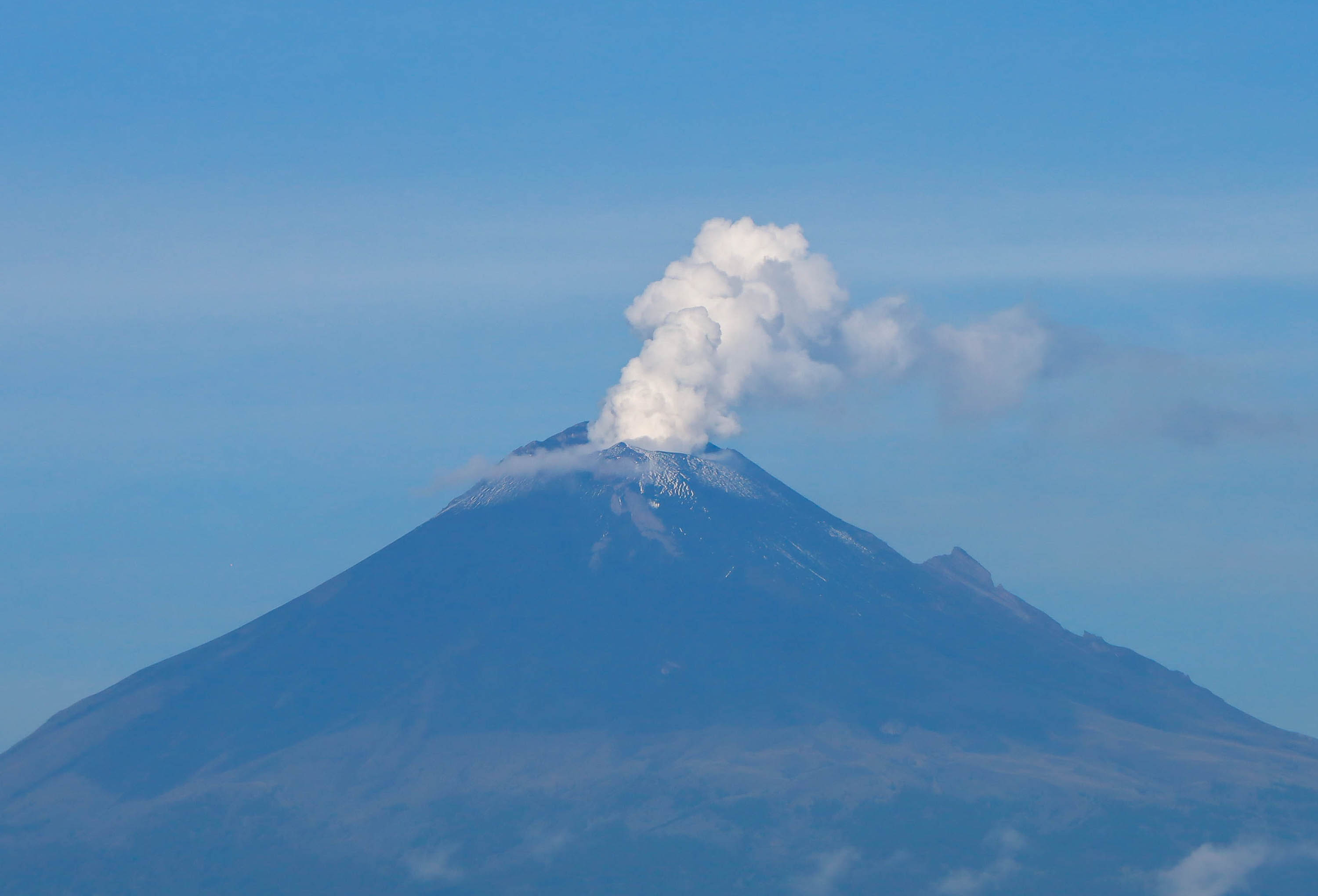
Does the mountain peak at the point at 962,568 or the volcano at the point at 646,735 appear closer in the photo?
the volcano at the point at 646,735

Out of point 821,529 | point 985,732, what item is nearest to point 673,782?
point 985,732

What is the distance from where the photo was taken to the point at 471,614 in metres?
155

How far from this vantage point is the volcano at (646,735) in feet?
434

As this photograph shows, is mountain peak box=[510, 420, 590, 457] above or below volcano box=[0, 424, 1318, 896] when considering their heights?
above

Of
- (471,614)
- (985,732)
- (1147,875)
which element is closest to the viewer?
(1147,875)

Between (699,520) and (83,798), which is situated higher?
(699,520)

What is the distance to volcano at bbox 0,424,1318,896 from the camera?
13238 cm

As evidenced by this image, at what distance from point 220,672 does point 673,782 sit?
38455 millimetres

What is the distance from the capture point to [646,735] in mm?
141500

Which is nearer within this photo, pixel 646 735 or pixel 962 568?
pixel 646 735

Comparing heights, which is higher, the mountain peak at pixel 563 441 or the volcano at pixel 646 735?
the mountain peak at pixel 563 441

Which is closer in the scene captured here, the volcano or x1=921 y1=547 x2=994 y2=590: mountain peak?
the volcano

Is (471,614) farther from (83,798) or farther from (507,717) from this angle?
(83,798)

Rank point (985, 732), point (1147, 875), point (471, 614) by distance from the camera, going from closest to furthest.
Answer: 1. point (1147, 875)
2. point (985, 732)
3. point (471, 614)
